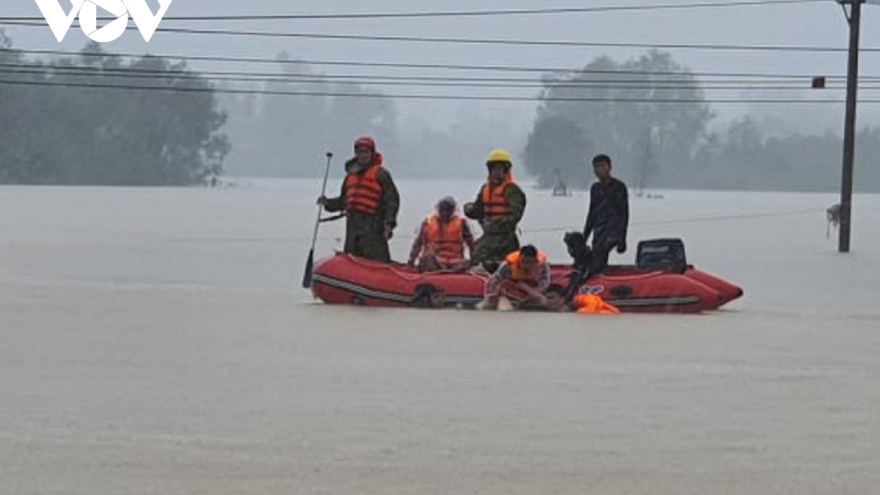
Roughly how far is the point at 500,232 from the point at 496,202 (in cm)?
31

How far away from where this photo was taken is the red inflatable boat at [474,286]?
19.8m

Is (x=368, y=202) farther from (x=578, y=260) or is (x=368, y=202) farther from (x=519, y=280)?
(x=578, y=260)

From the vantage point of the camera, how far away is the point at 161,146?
111 metres

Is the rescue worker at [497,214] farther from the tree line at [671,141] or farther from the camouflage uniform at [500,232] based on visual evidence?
the tree line at [671,141]

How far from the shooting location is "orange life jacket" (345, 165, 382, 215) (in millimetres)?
20547

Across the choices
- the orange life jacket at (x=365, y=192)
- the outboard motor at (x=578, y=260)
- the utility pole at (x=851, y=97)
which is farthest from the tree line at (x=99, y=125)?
the outboard motor at (x=578, y=260)

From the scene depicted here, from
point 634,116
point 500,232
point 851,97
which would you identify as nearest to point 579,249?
point 500,232

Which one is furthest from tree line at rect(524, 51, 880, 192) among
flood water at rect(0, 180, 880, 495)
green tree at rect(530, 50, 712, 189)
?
flood water at rect(0, 180, 880, 495)

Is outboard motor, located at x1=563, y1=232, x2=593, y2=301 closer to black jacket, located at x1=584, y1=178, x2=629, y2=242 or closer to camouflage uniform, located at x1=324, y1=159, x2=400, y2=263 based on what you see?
black jacket, located at x1=584, y1=178, x2=629, y2=242

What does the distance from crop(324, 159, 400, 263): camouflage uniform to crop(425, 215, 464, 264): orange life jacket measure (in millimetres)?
413

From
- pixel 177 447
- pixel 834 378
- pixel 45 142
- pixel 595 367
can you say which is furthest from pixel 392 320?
pixel 45 142

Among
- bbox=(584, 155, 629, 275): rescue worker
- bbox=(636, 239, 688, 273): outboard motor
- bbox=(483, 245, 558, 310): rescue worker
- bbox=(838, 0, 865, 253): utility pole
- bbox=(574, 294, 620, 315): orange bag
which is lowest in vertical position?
bbox=(574, 294, 620, 315): orange bag

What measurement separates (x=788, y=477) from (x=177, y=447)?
126 inches

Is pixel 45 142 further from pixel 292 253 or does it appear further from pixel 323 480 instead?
pixel 323 480
